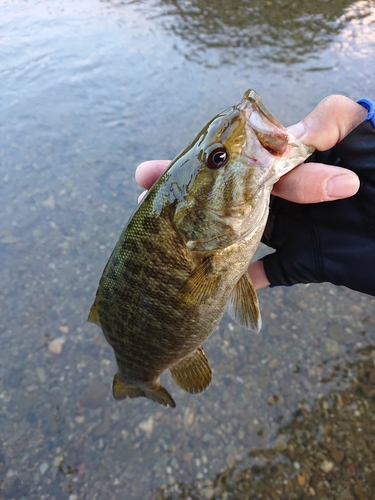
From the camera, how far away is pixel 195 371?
7.98ft

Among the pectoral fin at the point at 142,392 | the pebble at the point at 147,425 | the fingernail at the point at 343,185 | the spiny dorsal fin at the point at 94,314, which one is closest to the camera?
the fingernail at the point at 343,185

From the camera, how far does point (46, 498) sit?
2.85 m

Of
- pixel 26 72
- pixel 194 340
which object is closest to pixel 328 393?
pixel 194 340

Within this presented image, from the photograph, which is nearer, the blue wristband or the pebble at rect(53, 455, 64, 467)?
the blue wristband

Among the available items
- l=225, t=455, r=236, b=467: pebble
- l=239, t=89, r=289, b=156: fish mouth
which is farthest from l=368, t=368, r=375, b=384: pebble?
l=239, t=89, r=289, b=156: fish mouth

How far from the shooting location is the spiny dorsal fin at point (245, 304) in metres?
2.04

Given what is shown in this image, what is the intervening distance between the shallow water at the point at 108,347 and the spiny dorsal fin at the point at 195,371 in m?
0.93

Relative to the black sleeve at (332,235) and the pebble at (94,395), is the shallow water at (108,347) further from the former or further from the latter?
the black sleeve at (332,235)

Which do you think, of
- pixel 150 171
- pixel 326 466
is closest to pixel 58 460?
pixel 326 466

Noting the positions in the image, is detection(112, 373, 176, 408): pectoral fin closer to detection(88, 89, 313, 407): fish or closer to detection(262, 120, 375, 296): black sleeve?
detection(88, 89, 313, 407): fish

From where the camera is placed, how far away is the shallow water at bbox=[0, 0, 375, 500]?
297 cm

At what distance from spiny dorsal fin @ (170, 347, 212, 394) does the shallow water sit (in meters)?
0.93

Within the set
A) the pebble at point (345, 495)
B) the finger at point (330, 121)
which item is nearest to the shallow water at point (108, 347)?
the pebble at point (345, 495)

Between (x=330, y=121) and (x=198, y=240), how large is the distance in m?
0.82
